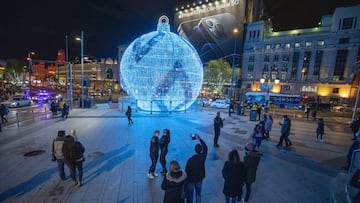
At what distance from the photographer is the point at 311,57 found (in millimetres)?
43500

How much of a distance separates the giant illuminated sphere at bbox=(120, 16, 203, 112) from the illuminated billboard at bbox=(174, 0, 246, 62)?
35.7 meters

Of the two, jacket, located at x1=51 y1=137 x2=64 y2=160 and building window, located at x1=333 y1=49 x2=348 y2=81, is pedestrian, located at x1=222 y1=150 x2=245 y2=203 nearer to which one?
jacket, located at x1=51 y1=137 x2=64 y2=160

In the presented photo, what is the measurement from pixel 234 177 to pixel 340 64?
53264mm

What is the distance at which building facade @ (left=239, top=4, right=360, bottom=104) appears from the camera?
129ft

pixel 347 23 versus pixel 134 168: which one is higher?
pixel 347 23

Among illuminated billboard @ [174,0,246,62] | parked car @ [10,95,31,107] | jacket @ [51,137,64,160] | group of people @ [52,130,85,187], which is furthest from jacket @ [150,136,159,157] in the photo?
illuminated billboard @ [174,0,246,62]

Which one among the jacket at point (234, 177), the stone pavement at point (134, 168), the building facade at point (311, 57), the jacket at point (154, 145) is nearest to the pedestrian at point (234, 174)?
the jacket at point (234, 177)

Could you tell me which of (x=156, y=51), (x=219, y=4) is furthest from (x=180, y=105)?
(x=219, y=4)

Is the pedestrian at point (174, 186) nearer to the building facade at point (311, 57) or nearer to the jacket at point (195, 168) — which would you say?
the jacket at point (195, 168)

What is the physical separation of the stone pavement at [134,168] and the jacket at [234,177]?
1.23 m

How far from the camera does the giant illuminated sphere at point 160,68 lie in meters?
15.8

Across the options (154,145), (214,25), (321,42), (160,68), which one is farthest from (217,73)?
(154,145)

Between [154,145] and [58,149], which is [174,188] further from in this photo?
[58,149]

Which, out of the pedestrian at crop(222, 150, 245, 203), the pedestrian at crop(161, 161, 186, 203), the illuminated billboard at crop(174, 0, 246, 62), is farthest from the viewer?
the illuminated billboard at crop(174, 0, 246, 62)
